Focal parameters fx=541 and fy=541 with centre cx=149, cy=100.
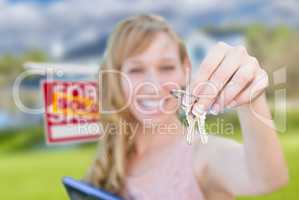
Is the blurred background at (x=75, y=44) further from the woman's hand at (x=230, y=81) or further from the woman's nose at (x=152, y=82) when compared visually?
the woman's hand at (x=230, y=81)

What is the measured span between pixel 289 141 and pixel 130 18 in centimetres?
49

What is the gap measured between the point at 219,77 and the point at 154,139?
1.23ft

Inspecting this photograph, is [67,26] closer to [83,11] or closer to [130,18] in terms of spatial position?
[83,11]

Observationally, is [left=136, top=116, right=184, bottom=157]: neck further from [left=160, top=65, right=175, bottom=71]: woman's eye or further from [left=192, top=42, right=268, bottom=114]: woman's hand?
[left=192, top=42, right=268, bottom=114]: woman's hand

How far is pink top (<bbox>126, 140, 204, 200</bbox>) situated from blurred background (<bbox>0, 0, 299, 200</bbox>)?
0.16 metres

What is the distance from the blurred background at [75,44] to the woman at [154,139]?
5 cm

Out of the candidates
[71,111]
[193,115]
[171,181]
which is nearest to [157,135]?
[171,181]

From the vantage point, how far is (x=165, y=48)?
1243 millimetres

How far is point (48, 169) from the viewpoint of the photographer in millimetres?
1345

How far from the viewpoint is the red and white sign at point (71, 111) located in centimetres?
131

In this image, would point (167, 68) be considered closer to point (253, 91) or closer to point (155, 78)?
point (155, 78)

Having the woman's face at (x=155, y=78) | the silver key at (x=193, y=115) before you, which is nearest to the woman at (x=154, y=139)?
the woman's face at (x=155, y=78)

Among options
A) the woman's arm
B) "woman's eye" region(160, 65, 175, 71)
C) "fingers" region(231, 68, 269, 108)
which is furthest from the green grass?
"fingers" region(231, 68, 269, 108)

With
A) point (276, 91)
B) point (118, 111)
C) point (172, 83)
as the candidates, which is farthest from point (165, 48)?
point (276, 91)
